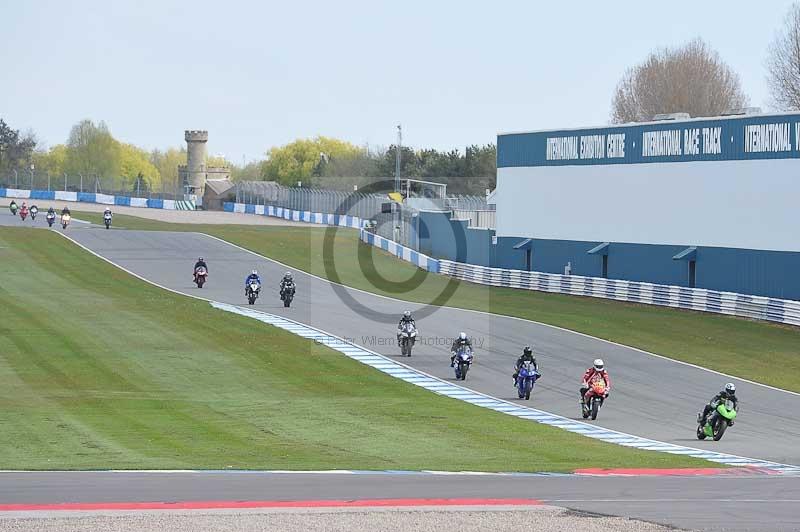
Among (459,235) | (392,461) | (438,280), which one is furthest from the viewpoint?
(459,235)

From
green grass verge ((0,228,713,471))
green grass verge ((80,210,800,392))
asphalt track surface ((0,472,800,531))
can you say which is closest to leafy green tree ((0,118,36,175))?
green grass verge ((80,210,800,392))

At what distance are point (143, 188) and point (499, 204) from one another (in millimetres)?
74026

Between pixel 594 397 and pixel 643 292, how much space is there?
27884 millimetres

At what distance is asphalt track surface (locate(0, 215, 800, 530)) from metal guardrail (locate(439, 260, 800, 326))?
9450mm

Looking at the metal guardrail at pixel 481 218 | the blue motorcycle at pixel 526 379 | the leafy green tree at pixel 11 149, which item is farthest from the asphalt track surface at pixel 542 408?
the leafy green tree at pixel 11 149

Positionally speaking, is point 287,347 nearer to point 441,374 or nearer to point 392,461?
point 441,374

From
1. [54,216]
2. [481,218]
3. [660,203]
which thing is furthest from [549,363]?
[54,216]

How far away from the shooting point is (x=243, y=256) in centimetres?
7038

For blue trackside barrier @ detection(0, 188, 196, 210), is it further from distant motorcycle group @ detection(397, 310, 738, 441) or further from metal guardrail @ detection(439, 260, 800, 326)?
distant motorcycle group @ detection(397, 310, 738, 441)

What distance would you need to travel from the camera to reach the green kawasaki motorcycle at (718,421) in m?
26.4

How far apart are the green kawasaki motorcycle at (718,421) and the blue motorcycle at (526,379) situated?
20.2 ft

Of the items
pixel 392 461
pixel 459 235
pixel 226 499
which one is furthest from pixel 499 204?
pixel 226 499

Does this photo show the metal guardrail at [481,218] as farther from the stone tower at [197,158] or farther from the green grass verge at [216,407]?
the stone tower at [197,158]

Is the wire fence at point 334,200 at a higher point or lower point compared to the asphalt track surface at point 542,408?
higher
